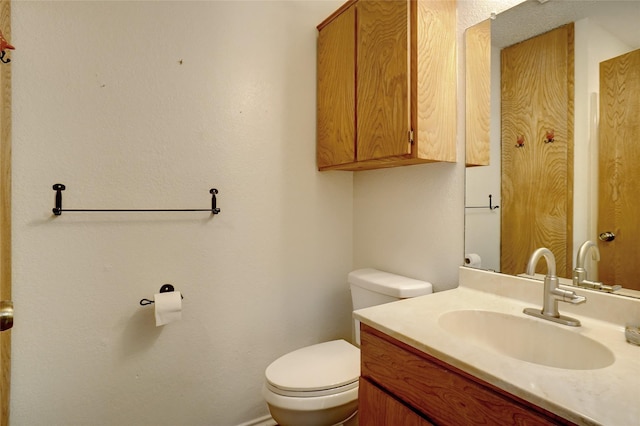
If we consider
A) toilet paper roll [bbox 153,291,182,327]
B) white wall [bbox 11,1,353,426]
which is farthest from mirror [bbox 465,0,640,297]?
toilet paper roll [bbox 153,291,182,327]

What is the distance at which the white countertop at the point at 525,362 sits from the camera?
604 mm

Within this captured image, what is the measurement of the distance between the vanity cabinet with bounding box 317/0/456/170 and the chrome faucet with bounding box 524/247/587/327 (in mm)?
546

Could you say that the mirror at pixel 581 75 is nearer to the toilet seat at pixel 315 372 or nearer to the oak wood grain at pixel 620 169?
the oak wood grain at pixel 620 169

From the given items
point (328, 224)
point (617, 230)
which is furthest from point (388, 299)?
point (617, 230)

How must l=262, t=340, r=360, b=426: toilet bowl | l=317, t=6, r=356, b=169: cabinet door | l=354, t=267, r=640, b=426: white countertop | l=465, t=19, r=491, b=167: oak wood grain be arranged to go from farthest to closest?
l=317, t=6, r=356, b=169: cabinet door, l=465, t=19, r=491, b=167: oak wood grain, l=262, t=340, r=360, b=426: toilet bowl, l=354, t=267, r=640, b=426: white countertop

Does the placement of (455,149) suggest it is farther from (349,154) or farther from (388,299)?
(388,299)

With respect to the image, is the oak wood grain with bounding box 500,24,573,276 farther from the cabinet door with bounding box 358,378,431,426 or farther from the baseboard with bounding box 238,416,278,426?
the baseboard with bounding box 238,416,278,426

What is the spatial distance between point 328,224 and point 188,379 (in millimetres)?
1078

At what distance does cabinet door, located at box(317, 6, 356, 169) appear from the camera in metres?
1.60

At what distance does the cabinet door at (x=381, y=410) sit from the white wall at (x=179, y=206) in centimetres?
68

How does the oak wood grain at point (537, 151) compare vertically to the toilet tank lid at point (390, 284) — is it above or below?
above

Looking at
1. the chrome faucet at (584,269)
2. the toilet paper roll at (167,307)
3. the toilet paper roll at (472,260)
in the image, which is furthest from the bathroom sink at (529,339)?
the toilet paper roll at (167,307)

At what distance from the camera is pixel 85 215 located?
1351 millimetres

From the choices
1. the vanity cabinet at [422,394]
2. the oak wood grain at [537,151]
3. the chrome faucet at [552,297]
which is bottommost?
the vanity cabinet at [422,394]
